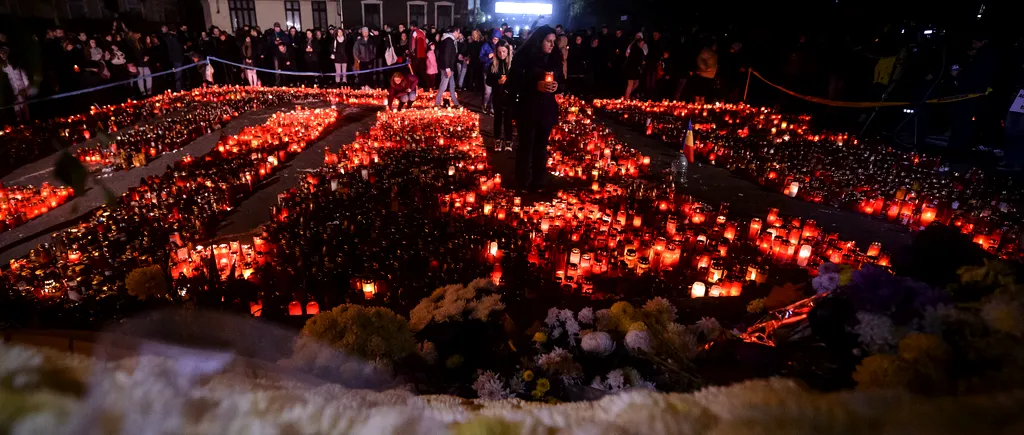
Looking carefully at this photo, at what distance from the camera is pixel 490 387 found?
2.36 m

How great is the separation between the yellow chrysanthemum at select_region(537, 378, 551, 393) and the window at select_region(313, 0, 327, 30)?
1147 inches

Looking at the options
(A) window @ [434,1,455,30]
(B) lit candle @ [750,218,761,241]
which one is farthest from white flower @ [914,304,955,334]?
→ (A) window @ [434,1,455,30]

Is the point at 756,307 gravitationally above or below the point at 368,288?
above

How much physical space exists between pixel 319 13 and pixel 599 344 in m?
29.8

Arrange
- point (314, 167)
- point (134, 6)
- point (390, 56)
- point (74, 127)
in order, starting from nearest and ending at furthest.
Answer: point (314, 167)
point (74, 127)
point (390, 56)
point (134, 6)

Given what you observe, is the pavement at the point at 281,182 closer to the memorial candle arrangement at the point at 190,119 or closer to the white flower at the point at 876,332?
the memorial candle arrangement at the point at 190,119

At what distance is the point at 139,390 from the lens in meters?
1.07

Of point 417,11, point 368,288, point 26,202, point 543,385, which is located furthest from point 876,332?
point 417,11

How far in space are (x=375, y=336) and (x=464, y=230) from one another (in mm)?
2600

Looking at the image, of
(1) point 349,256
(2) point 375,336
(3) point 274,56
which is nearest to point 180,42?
(3) point 274,56

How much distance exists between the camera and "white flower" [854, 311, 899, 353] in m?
1.55

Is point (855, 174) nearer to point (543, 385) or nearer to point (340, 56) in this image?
point (543, 385)

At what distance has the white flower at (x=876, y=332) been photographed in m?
1.55

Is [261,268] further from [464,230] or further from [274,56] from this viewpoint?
[274,56]
